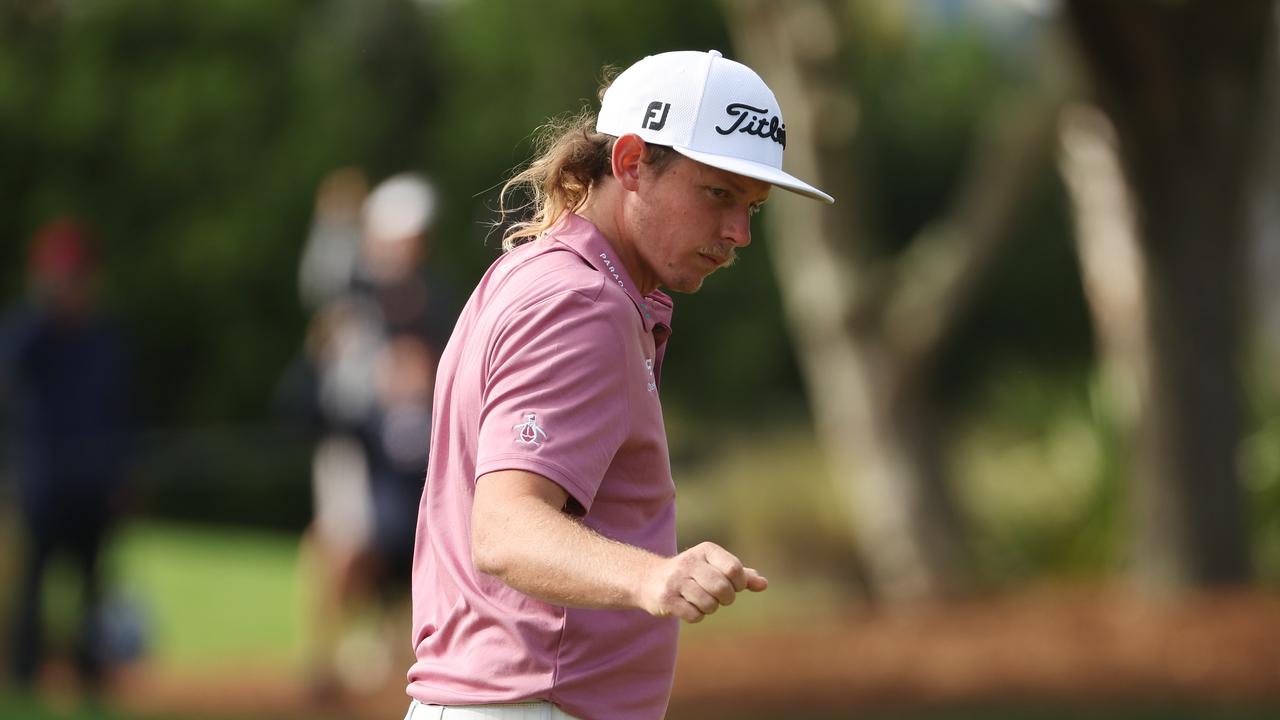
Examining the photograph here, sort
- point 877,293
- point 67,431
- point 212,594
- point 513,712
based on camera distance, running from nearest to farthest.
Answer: point 513,712, point 67,431, point 877,293, point 212,594

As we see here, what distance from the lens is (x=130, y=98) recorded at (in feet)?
65.6

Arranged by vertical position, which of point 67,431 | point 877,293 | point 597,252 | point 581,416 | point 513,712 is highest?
point 597,252

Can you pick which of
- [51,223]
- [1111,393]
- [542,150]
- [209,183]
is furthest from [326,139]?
[542,150]

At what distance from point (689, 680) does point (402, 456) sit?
2039mm

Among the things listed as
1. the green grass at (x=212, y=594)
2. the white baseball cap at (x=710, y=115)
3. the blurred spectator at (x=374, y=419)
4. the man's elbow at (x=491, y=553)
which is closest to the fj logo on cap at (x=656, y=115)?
the white baseball cap at (x=710, y=115)

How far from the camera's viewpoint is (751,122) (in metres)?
3.22

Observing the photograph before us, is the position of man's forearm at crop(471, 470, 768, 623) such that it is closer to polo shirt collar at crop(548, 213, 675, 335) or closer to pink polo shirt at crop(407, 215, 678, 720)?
pink polo shirt at crop(407, 215, 678, 720)

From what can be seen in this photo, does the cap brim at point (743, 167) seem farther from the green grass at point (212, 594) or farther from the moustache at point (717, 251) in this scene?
the green grass at point (212, 594)

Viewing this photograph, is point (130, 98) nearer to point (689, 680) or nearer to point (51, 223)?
point (51, 223)

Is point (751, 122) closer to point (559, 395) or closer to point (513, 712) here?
point (559, 395)

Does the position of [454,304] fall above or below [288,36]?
below

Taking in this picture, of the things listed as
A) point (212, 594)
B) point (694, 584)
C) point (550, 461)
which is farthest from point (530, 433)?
point (212, 594)

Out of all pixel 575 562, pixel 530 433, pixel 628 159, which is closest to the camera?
pixel 575 562

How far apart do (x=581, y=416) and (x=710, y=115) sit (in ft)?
1.91
